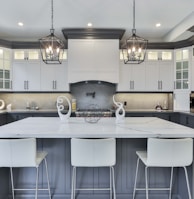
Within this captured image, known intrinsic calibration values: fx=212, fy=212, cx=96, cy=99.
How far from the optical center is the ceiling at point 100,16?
140 inches

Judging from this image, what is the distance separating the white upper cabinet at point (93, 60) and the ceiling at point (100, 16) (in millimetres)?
464

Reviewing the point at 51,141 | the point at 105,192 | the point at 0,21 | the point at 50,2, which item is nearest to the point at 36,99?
the point at 0,21

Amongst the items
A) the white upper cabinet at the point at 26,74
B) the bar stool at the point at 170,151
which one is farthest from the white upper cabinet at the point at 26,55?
the bar stool at the point at 170,151

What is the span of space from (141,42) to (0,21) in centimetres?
313

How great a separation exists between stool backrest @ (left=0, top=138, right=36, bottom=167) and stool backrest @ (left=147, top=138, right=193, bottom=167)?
3.77 feet

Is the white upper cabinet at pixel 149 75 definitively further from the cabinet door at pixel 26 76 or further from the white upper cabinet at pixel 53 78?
the cabinet door at pixel 26 76

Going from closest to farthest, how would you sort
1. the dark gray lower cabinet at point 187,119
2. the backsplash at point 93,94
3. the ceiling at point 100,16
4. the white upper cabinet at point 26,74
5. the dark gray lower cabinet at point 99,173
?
the dark gray lower cabinet at point 99,173, the ceiling at point 100,16, the dark gray lower cabinet at point 187,119, the white upper cabinet at point 26,74, the backsplash at point 93,94

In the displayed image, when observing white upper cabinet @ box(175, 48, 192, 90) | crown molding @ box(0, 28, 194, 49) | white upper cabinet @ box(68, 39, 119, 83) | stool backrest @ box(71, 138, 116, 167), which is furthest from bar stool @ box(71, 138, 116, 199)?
white upper cabinet @ box(175, 48, 192, 90)

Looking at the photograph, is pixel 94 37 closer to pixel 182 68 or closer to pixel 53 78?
pixel 53 78

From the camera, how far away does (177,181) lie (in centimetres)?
258

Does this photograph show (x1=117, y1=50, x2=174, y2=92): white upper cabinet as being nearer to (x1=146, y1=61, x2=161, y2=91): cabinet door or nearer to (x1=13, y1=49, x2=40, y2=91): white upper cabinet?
(x1=146, y1=61, x2=161, y2=91): cabinet door

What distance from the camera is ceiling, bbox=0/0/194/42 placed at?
357 cm

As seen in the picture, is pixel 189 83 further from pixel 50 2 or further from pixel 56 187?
pixel 56 187

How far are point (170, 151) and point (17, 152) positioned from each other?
1463 millimetres
